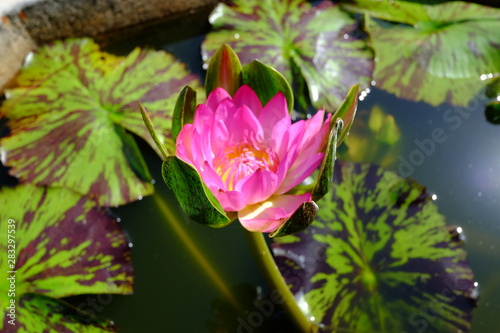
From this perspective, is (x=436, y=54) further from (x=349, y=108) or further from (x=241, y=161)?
(x=241, y=161)

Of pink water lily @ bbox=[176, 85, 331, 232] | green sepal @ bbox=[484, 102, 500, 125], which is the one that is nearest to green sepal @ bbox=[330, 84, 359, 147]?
pink water lily @ bbox=[176, 85, 331, 232]

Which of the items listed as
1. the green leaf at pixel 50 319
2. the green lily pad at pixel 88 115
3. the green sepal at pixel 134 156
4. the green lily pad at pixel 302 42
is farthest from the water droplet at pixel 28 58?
the green leaf at pixel 50 319

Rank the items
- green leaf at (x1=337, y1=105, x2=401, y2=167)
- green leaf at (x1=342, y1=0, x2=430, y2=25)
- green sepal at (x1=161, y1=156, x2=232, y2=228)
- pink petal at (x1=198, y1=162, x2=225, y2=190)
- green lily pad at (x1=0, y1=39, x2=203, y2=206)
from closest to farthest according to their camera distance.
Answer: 1. green sepal at (x1=161, y1=156, x2=232, y2=228)
2. pink petal at (x1=198, y1=162, x2=225, y2=190)
3. green lily pad at (x1=0, y1=39, x2=203, y2=206)
4. green leaf at (x1=337, y1=105, x2=401, y2=167)
5. green leaf at (x1=342, y1=0, x2=430, y2=25)

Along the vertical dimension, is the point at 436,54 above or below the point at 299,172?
below

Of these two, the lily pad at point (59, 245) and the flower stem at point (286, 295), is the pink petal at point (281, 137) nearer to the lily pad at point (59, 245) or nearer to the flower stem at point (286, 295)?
the flower stem at point (286, 295)

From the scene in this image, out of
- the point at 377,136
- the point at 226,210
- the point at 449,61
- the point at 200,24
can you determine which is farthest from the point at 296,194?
the point at 200,24

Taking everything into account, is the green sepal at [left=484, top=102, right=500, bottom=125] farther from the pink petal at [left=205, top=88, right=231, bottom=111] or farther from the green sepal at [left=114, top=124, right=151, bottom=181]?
the green sepal at [left=114, top=124, right=151, bottom=181]

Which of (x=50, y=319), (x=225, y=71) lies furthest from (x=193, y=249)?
(x=225, y=71)
